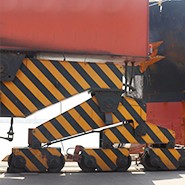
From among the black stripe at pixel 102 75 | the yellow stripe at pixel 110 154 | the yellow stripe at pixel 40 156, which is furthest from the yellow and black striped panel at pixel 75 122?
the yellow stripe at pixel 110 154

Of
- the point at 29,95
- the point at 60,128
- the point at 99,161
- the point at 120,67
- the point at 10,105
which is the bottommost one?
the point at 99,161

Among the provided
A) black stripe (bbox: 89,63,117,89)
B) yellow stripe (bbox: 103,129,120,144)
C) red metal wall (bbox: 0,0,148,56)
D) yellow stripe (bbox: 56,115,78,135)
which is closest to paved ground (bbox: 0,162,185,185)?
yellow stripe (bbox: 103,129,120,144)

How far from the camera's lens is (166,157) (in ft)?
12.7

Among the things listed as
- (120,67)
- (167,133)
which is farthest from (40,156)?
(167,133)

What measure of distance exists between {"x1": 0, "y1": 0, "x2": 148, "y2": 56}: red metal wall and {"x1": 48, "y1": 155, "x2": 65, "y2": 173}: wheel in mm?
1181

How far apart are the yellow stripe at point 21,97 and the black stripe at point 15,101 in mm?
22

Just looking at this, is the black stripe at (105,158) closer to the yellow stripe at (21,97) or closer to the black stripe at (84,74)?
the black stripe at (84,74)

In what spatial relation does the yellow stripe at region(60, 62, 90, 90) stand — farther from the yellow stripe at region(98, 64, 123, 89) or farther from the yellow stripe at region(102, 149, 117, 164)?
the yellow stripe at region(102, 149, 117, 164)

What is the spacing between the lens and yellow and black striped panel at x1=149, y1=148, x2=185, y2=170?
12.6 feet

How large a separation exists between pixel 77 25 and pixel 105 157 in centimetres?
149

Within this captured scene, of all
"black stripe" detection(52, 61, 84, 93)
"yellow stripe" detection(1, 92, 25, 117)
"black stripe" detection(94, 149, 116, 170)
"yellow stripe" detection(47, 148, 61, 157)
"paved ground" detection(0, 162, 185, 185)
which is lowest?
"paved ground" detection(0, 162, 185, 185)

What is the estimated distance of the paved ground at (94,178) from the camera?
121 inches

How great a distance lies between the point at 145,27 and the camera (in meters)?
3.33

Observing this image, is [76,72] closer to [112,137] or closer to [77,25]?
[77,25]
